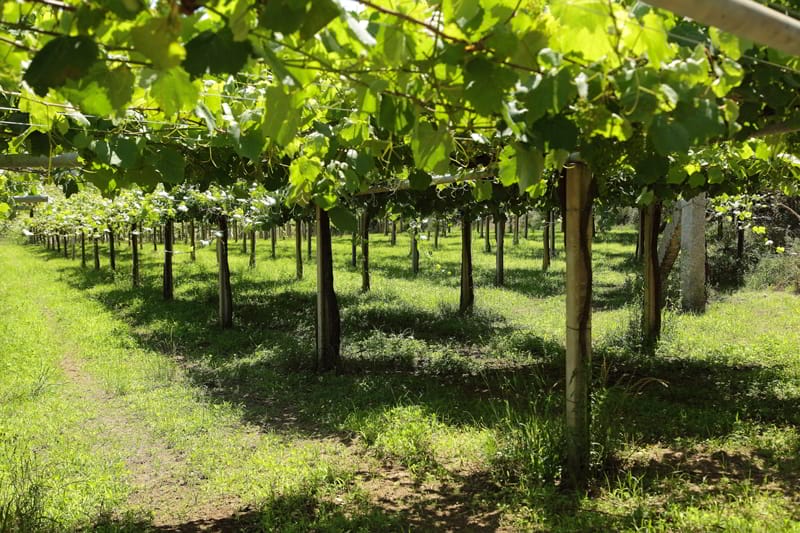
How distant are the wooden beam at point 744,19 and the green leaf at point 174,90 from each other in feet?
3.77

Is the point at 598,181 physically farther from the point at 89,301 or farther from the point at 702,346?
the point at 89,301

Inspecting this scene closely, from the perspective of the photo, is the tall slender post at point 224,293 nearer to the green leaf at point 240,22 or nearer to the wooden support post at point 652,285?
the wooden support post at point 652,285

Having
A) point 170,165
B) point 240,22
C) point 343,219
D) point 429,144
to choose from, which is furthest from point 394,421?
point 240,22

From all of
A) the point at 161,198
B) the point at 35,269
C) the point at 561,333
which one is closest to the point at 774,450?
the point at 561,333

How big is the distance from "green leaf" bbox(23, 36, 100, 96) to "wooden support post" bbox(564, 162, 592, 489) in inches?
124

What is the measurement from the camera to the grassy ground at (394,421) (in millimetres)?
3719

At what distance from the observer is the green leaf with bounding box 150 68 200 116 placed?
60.0 inches

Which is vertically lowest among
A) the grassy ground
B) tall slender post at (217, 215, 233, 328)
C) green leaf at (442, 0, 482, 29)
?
the grassy ground

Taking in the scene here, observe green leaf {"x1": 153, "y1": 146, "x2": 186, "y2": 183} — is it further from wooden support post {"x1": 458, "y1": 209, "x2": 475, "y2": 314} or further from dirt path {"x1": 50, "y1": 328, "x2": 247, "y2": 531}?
wooden support post {"x1": 458, "y1": 209, "x2": 475, "y2": 314}

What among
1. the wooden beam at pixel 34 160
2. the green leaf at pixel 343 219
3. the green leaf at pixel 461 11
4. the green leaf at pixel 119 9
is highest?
the green leaf at pixel 461 11

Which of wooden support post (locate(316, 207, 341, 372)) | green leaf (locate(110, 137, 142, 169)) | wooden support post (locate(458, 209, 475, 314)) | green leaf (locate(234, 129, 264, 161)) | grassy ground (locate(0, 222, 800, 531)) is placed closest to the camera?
green leaf (locate(234, 129, 264, 161))

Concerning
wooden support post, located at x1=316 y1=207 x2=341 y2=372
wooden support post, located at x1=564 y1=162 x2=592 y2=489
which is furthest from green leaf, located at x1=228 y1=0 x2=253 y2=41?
wooden support post, located at x1=316 y1=207 x2=341 y2=372

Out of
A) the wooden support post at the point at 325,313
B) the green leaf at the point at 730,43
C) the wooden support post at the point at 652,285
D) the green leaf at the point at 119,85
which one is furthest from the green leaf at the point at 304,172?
the wooden support post at the point at 652,285

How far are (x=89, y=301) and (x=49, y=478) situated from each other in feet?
37.3
